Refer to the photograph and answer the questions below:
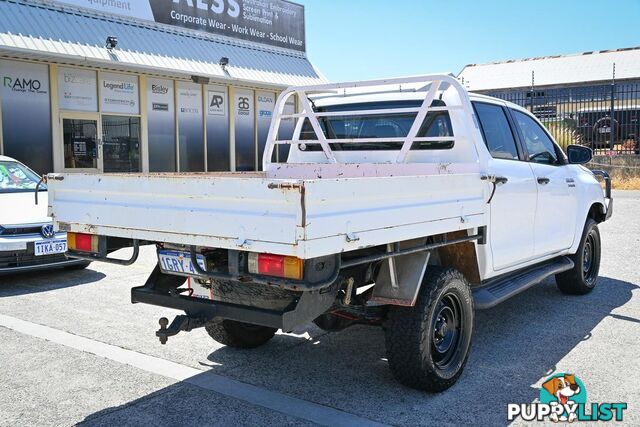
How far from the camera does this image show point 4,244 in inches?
275

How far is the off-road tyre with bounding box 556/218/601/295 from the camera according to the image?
6734 millimetres

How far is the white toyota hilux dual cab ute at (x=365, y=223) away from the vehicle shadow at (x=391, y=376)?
0.64ft

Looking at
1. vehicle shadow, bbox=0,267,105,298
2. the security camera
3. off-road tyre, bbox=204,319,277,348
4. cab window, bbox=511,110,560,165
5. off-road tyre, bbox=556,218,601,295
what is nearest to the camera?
off-road tyre, bbox=204,319,277,348

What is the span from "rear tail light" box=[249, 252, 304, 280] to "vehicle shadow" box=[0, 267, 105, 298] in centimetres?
466

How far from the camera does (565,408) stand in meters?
3.94

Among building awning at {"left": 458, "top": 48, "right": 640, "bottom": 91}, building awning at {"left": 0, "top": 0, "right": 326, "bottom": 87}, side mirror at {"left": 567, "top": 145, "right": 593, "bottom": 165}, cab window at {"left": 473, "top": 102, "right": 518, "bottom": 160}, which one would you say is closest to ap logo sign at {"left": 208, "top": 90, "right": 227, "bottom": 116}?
building awning at {"left": 0, "top": 0, "right": 326, "bottom": 87}

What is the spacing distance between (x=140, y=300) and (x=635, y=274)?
6.46 m

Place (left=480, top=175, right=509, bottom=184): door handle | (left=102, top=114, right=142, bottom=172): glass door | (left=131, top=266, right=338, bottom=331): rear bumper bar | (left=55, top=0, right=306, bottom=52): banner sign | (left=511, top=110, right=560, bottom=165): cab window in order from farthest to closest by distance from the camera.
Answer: (left=55, top=0, right=306, bottom=52): banner sign
(left=102, top=114, right=142, bottom=172): glass door
(left=511, top=110, right=560, bottom=165): cab window
(left=480, top=175, right=509, bottom=184): door handle
(left=131, top=266, right=338, bottom=331): rear bumper bar

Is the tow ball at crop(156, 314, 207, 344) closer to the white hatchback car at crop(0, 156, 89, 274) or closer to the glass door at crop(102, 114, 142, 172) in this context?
the white hatchback car at crop(0, 156, 89, 274)

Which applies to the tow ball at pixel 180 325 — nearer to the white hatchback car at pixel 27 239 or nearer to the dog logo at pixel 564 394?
the dog logo at pixel 564 394

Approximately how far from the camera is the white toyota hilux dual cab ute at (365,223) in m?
3.29

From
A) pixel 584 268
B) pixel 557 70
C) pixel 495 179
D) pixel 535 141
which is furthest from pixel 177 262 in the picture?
pixel 557 70

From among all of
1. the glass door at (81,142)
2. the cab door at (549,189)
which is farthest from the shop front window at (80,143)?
the cab door at (549,189)

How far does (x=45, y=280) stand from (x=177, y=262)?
455 centimetres
